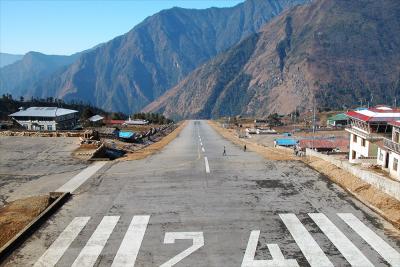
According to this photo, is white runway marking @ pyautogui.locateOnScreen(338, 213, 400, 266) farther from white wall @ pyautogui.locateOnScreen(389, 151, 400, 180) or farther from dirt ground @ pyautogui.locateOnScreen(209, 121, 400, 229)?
white wall @ pyautogui.locateOnScreen(389, 151, 400, 180)

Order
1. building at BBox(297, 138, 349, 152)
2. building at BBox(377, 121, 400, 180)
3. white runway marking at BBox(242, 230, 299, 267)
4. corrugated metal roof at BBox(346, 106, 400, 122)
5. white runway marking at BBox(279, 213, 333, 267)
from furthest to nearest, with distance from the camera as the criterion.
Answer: building at BBox(297, 138, 349, 152) → corrugated metal roof at BBox(346, 106, 400, 122) → building at BBox(377, 121, 400, 180) → white runway marking at BBox(279, 213, 333, 267) → white runway marking at BBox(242, 230, 299, 267)

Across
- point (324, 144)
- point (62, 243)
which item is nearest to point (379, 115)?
point (324, 144)

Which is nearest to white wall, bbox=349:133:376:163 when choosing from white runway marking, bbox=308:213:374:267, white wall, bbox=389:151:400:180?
white wall, bbox=389:151:400:180

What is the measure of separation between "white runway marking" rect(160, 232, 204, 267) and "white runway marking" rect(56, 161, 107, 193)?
42.5 feet

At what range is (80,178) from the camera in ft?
121

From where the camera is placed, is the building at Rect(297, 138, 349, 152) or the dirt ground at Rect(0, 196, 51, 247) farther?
the building at Rect(297, 138, 349, 152)

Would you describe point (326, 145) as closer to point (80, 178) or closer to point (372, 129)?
point (372, 129)

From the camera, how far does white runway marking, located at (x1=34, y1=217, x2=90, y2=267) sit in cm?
1952

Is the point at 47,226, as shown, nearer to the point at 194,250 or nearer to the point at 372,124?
the point at 194,250

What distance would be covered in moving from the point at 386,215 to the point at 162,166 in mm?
23139

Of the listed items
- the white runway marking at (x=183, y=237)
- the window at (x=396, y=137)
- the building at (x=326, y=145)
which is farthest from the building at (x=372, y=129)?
the white runway marking at (x=183, y=237)

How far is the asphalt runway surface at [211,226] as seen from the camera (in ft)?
64.8

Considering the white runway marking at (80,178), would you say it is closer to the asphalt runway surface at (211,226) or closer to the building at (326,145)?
the asphalt runway surface at (211,226)

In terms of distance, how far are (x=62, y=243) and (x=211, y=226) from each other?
27.0 ft
